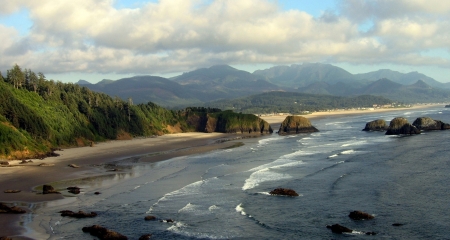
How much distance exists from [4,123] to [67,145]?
1401 cm

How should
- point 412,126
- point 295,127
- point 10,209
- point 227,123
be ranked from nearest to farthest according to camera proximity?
point 10,209 → point 412,126 → point 295,127 → point 227,123

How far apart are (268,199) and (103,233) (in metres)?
13.2

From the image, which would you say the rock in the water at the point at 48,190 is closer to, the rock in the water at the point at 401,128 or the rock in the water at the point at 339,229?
the rock in the water at the point at 339,229

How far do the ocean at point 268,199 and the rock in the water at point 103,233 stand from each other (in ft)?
1.84

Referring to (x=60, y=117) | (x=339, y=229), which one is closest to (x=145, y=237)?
(x=339, y=229)

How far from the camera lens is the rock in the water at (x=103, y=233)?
79.7ft

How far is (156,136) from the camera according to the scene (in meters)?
96.1

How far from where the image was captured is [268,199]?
110 feet

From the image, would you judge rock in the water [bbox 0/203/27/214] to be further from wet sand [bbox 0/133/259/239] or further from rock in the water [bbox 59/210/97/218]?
rock in the water [bbox 59/210/97/218]

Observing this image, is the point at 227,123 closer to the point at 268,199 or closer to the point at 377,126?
the point at 377,126

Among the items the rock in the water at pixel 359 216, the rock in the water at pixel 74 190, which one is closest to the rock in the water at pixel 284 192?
the rock in the water at pixel 359 216

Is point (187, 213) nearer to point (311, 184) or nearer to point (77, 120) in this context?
point (311, 184)

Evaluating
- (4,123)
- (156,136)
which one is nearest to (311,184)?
(4,123)

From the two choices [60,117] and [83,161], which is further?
[60,117]
